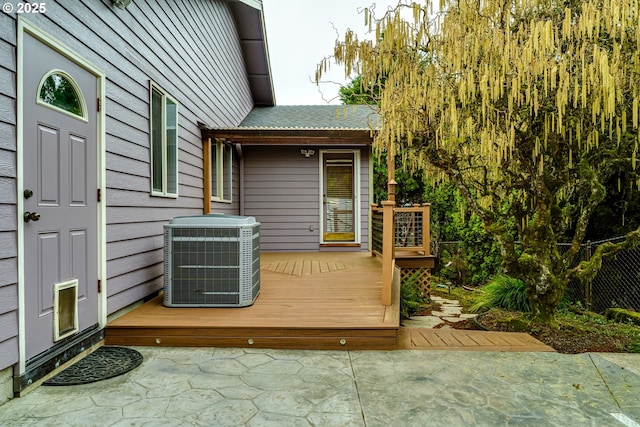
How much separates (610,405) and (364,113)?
8.36 meters

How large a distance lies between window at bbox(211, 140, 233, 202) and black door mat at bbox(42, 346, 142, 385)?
145 inches

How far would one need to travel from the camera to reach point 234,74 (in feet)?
28.6

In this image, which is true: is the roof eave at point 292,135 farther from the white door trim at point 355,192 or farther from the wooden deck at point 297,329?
the wooden deck at point 297,329

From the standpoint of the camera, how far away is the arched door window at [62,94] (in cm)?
272

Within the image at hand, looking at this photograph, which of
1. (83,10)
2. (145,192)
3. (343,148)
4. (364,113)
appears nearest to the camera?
(83,10)

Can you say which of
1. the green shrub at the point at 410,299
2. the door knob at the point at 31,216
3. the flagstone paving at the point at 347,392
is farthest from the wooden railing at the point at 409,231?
the door knob at the point at 31,216

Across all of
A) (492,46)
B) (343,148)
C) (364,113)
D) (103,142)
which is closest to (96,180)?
(103,142)

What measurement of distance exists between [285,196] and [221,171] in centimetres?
176

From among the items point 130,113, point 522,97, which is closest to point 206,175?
point 130,113

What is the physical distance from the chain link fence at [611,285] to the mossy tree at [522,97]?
5.69 ft

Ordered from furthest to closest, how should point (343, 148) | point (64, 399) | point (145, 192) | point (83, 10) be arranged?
1. point (343, 148)
2. point (145, 192)
3. point (83, 10)
4. point (64, 399)

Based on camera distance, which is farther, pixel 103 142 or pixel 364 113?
pixel 364 113

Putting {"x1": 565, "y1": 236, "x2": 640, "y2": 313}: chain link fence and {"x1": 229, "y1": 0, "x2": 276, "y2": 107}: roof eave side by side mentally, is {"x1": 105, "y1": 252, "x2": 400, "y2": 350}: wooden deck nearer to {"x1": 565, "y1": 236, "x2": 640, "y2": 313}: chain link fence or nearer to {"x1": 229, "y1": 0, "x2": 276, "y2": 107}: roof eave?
{"x1": 565, "y1": 236, "x2": 640, "y2": 313}: chain link fence

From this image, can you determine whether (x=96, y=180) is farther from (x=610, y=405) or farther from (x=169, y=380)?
(x=610, y=405)
